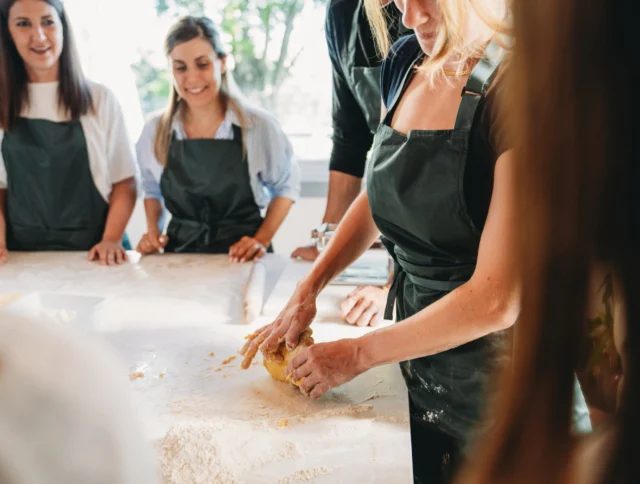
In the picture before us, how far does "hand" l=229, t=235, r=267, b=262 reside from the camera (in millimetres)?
1965

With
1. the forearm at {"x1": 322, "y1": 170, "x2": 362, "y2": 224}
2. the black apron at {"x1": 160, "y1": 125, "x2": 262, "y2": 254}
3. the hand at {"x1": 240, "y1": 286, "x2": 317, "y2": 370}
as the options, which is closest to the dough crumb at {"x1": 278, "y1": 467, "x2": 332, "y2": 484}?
the hand at {"x1": 240, "y1": 286, "x2": 317, "y2": 370}

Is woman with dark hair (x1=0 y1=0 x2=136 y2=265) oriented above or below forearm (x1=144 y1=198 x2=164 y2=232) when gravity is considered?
above

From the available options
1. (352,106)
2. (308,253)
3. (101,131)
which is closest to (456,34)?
(352,106)

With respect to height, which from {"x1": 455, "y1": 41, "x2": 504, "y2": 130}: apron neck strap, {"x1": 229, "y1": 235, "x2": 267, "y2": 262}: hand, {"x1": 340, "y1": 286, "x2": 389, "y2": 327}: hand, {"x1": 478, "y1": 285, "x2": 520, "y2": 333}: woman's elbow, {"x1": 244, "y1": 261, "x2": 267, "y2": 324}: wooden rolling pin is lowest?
{"x1": 229, "y1": 235, "x2": 267, "y2": 262}: hand

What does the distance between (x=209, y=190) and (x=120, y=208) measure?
0.31m

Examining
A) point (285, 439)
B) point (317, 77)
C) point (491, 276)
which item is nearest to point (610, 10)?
point (491, 276)

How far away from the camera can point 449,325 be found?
98 centimetres

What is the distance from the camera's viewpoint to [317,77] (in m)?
3.58

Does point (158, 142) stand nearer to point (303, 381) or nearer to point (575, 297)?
point (303, 381)

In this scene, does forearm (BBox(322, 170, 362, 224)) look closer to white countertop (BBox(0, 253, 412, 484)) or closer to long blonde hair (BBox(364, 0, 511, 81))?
white countertop (BBox(0, 253, 412, 484))

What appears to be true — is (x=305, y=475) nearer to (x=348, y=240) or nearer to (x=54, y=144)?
(x=348, y=240)

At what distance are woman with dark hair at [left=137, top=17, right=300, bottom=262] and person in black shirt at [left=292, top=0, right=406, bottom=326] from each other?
0.34 metres

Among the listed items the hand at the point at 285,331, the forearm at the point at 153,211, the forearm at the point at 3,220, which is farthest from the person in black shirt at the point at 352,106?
the forearm at the point at 3,220

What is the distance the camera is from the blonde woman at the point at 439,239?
0.95 meters
